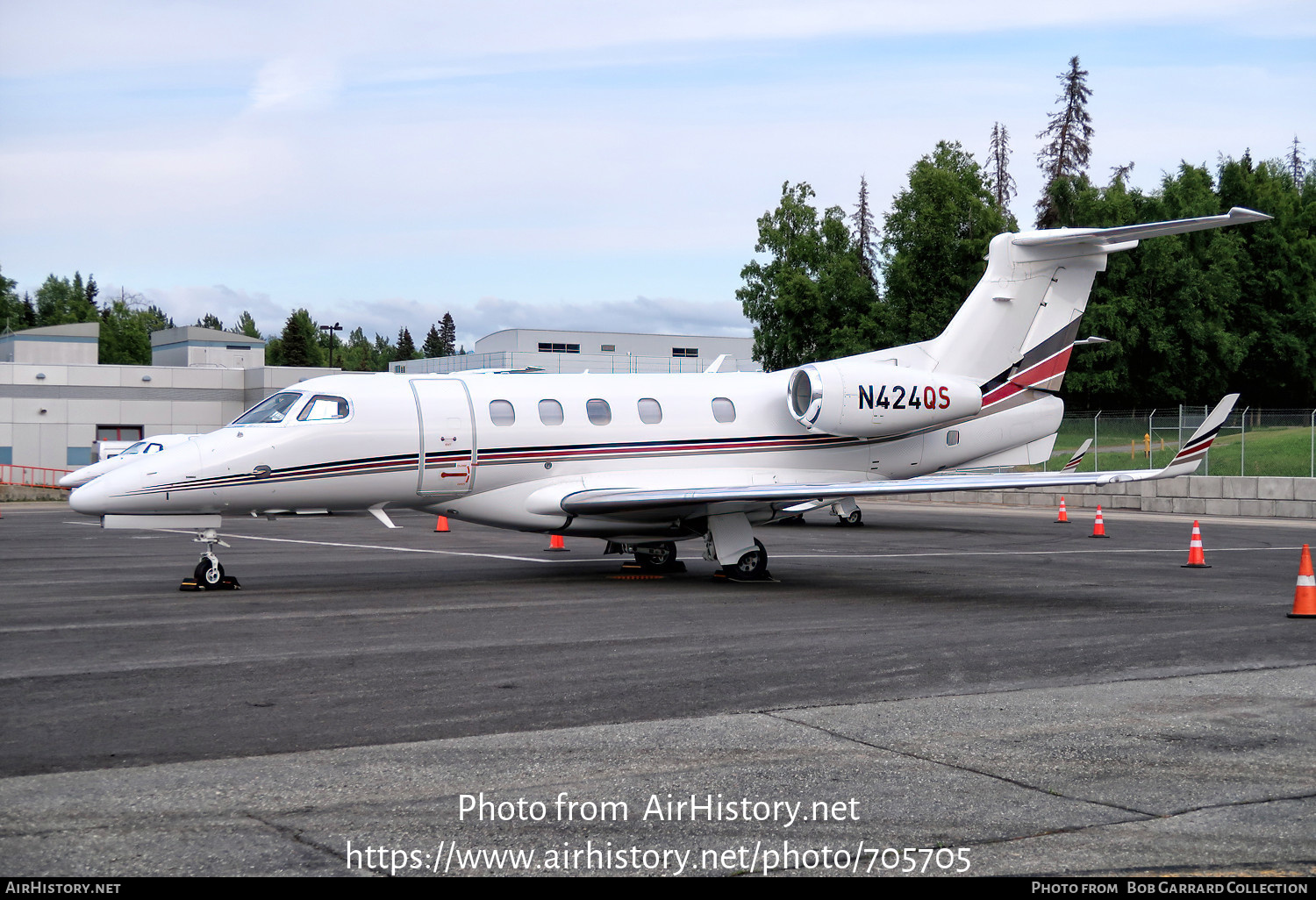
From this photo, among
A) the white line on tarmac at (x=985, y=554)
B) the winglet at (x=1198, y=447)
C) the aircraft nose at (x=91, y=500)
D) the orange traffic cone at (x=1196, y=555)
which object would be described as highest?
the winglet at (x=1198, y=447)

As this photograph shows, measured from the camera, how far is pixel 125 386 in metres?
59.2

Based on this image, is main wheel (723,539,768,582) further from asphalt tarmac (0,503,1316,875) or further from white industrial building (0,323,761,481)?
white industrial building (0,323,761,481)

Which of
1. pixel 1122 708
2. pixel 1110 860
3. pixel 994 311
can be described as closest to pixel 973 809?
pixel 1110 860

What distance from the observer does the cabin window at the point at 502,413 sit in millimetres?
16234

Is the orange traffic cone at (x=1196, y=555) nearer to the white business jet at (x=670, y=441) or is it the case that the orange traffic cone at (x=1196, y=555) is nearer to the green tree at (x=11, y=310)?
the white business jet at (x=670, y=441)

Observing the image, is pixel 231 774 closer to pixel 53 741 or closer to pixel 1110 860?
pixel 53 741

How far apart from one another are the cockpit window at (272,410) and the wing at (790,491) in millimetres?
3773

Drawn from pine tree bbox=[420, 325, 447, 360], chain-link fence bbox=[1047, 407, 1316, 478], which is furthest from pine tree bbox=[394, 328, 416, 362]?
chain-link fence bbox=[1047, 407, 1316, 478]

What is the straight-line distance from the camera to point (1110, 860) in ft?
16.7

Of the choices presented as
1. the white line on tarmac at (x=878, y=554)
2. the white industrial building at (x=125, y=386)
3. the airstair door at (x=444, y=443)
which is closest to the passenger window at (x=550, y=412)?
the airstair door at (x=444, y=443)

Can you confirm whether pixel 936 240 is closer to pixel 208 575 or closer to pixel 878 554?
pixel 878 554

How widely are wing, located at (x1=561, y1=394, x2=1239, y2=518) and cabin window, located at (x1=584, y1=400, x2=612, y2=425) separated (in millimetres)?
1083
